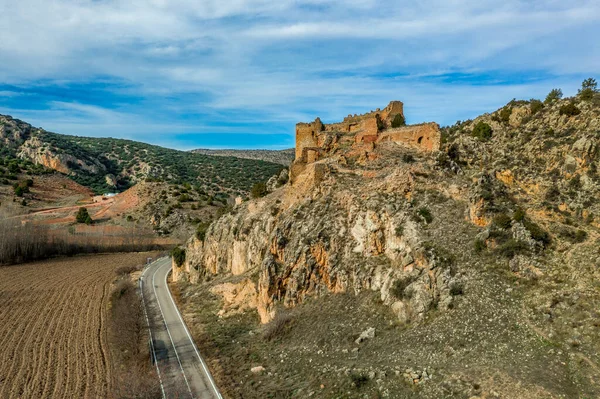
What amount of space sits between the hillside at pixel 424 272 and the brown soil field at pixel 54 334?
7241mm

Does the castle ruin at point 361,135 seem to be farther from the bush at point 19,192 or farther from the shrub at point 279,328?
the bush at point 19,192

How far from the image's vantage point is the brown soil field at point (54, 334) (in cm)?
2319

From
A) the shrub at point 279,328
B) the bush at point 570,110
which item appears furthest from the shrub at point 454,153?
the shrub at point 279,328

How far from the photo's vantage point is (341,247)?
28172mm

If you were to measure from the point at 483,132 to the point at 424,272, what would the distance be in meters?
20.8

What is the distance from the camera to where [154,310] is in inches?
1458

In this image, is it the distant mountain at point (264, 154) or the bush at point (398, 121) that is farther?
the distant mountain at point (264, 154)

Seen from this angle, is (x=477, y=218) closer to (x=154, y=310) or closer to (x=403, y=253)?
(x=403, y=253)

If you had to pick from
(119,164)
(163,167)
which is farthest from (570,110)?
(119,164)

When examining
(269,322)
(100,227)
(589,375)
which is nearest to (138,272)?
(100,227)

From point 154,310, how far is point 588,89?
42454mm

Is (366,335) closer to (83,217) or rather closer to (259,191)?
(259,191)

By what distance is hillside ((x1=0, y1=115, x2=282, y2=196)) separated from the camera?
128m

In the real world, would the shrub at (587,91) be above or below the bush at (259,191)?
above
